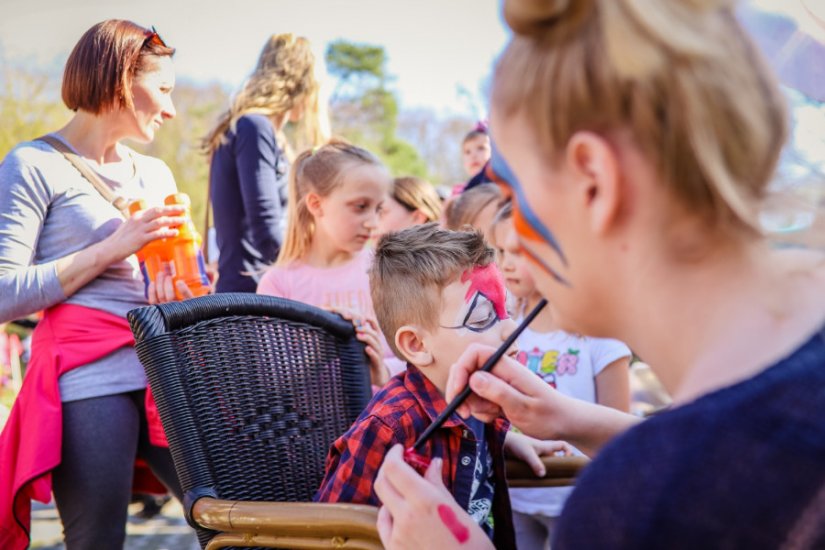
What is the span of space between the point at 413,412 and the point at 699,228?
84cm

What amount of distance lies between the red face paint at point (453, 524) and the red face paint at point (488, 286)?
680mm

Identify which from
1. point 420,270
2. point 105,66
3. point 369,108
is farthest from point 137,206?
point 369,108

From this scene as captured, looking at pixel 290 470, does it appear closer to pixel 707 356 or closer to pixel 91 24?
pixel 707 356

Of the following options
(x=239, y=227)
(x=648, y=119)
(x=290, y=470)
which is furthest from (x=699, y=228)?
(x=239, y=227)

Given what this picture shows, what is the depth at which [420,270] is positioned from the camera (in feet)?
5.45

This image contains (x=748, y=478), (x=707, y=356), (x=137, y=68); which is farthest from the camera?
(x=137, y=68)

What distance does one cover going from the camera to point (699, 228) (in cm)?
78

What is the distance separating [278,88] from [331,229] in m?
0.69

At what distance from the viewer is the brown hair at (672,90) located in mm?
721

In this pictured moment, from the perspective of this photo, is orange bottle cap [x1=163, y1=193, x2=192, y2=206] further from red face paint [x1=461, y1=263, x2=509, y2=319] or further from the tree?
the tree

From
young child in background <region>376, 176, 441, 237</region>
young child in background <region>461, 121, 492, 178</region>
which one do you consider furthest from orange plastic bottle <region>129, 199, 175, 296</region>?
young child in background <region>461, 121, 492, 178</region>

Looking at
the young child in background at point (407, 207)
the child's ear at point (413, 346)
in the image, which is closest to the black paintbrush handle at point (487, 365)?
the child's ear at point (413, 346)

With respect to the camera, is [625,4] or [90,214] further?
[90,214]

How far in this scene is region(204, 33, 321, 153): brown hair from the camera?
3012 mm
